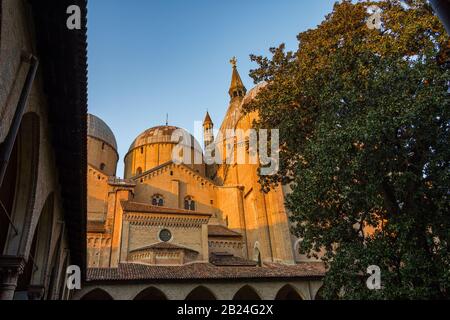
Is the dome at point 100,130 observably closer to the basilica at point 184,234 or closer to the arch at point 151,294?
the basilica at point 184,234

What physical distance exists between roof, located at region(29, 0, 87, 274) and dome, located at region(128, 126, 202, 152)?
28.4m

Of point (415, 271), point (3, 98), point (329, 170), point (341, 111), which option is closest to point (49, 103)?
point (3, 98)

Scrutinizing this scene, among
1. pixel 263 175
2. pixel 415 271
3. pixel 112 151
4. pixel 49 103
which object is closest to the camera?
pixel 49 103

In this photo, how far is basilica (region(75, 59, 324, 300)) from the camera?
18094 mm

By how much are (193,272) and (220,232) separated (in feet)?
23.4

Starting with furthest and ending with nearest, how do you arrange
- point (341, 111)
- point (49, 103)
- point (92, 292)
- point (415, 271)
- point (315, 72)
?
1. point (92, 292)
2. point (315, 72)
3. point (341, 111)
4. point (415, 271)
5. point (49, 103)

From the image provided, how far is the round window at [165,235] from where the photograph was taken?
866 inches

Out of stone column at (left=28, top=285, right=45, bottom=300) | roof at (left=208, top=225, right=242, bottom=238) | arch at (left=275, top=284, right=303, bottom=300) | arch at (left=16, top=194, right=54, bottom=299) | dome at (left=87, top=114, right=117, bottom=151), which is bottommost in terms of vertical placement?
stone column at (left=28, top=285, right=45, bottom=300)

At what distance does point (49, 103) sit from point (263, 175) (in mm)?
8440

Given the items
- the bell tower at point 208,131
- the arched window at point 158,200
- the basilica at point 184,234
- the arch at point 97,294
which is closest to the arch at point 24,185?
the basilica at point 184,234

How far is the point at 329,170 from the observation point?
907 centimetres

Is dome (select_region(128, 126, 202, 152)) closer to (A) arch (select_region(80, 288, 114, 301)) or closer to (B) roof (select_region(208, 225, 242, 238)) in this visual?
(B) roof (select_region(208, 225, 242, 238))

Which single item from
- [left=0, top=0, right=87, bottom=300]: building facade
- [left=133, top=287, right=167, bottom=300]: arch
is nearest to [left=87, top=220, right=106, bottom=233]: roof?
[left=133, top=287, right=167, bottom=300]: arch

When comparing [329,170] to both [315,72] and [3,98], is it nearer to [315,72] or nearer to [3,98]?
[315,72]
